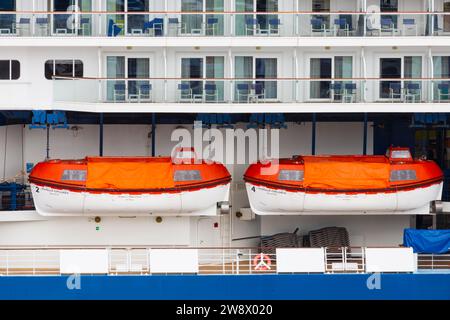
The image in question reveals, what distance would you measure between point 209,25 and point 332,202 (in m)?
4.76

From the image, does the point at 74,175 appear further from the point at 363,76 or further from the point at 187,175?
the point at 363,76

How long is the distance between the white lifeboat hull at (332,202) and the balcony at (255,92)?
1.85 metres

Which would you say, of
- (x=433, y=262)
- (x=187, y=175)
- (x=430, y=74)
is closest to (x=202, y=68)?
(x=187, y=175)

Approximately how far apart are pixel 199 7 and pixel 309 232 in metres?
5.62

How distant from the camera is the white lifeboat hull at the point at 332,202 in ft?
107

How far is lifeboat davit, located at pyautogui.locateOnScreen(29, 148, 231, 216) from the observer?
3259cm

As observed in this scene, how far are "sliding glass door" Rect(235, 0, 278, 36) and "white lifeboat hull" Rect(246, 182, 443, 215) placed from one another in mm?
3427

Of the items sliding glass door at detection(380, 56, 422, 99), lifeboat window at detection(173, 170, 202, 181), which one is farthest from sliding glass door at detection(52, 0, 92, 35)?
sliding glass door at detection(380, 56, 422, 99)

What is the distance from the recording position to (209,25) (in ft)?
110

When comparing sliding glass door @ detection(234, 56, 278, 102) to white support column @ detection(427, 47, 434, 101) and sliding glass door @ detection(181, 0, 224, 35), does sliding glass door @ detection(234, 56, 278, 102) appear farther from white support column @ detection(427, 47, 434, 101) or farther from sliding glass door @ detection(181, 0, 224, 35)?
white support column @ detection(427, 47, 434, 101)

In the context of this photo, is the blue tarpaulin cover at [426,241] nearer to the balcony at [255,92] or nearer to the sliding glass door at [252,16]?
the balcony at [255,92]

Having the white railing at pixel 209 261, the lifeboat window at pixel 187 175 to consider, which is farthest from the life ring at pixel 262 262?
the lifeboat window at pixel 187 175
